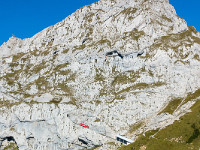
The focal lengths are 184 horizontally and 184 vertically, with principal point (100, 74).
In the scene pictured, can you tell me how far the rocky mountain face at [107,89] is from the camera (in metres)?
123

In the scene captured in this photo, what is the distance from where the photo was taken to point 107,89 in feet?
492

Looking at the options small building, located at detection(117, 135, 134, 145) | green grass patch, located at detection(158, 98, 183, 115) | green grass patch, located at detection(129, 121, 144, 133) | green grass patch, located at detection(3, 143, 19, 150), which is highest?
green grass patch, located at detection(158, 98, 183, 115)

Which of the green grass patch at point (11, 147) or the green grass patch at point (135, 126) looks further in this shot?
the green grass patch at point (11, 147)

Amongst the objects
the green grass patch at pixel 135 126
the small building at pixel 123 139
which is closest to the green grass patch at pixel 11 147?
the small building at pixel 123 139

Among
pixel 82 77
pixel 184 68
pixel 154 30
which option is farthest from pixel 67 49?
pixel 184 68

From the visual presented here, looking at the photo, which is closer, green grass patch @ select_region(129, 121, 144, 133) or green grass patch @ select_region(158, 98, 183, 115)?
green grass patch @ select_region(158, 98, 183, 115)

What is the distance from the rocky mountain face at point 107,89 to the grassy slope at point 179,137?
404 inches

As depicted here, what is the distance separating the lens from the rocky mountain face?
4860 inches

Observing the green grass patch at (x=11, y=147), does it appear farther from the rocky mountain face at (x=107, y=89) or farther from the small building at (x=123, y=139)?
the small building at (x=123, y=139)

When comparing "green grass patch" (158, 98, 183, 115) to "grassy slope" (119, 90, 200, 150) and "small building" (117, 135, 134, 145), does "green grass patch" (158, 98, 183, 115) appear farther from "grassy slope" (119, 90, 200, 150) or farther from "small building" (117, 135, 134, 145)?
"small building" (117, 135, 134, 145)

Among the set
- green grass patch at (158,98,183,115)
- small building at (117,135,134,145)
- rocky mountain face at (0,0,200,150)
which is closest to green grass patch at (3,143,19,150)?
rocky mountain face at (0,0,200,150)

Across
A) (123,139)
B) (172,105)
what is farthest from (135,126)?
(172,105)

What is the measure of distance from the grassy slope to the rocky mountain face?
1026cm

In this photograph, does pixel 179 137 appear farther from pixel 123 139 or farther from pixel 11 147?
pixel 11 147
